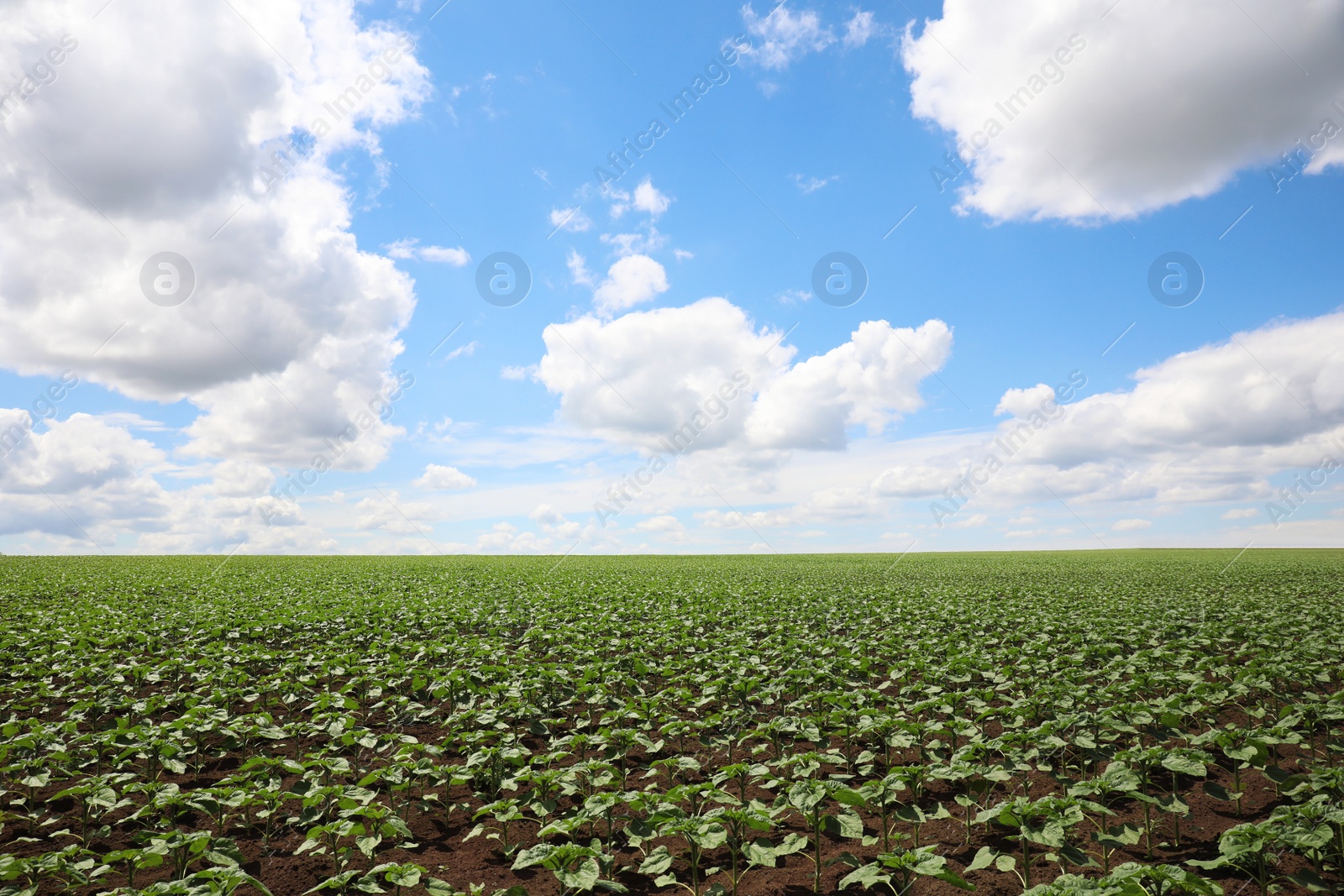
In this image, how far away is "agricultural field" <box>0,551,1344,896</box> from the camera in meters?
5.41

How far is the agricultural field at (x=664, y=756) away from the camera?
5.41 meters

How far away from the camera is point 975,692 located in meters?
10.1

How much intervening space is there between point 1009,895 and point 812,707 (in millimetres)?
5205

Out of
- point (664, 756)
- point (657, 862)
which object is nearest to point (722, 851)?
point (657, 862)

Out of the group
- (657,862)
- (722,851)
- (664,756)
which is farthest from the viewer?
(664,756)

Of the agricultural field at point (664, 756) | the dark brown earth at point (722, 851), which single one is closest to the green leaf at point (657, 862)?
the agricultural field at point (664, 756)

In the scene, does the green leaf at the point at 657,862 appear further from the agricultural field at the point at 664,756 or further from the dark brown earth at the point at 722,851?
the dark brown earth at the point at 722,851

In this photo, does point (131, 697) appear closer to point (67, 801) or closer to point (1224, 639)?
point (67, 801)

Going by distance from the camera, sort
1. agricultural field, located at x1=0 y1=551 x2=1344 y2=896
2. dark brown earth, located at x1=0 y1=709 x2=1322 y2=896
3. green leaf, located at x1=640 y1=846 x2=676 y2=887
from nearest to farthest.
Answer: green leaf, located at x1=640 y1=846 x2=676 y2=887 < agricultural field, located at x1=0 y1=551 x2=1344 y2=896 < dark brown earth, located at x1=0 y1=709 x2=1322 y2=896

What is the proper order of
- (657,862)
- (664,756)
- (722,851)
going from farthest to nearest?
(664,756) → (722,851) → (657,862)

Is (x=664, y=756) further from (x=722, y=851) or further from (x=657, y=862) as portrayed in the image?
(x=657, y=862)

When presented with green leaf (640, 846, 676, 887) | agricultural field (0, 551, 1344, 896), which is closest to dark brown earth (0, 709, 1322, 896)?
agricultural field (0, 551, 1344, 896)

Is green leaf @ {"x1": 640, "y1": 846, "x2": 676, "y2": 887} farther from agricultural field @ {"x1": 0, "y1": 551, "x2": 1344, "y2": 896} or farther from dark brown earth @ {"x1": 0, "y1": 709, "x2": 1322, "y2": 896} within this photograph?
dark brown earth @ {"x1": 0, "y1": 709, "x2": 1322, "y2": 896}

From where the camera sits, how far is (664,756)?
901 cm
